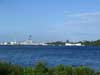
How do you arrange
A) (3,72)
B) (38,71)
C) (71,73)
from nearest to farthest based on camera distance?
(3,72) < (71,73) < (38,71)

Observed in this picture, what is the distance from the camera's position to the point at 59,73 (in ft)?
74.9

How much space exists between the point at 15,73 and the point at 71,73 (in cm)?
304

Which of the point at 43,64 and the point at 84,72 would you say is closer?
the point at 84,72

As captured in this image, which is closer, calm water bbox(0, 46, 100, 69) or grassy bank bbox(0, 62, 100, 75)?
grassy bank bbox(0, 62, 100, 75)

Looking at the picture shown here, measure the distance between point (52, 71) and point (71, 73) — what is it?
157 centimetres

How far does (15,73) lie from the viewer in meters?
22.6

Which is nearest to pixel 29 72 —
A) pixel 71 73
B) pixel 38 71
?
pixel 38 71

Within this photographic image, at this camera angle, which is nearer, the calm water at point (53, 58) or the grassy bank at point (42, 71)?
the grassy bank at point (42, 71)

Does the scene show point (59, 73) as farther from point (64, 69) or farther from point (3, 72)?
point (3, 72)

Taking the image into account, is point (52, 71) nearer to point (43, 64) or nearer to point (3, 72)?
point (43, 64)

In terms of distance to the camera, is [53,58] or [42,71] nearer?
[42,71]

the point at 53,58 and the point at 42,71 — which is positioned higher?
the point at 42,71

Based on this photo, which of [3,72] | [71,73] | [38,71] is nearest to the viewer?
[3,72]

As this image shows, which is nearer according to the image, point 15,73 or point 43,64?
point 15,73
